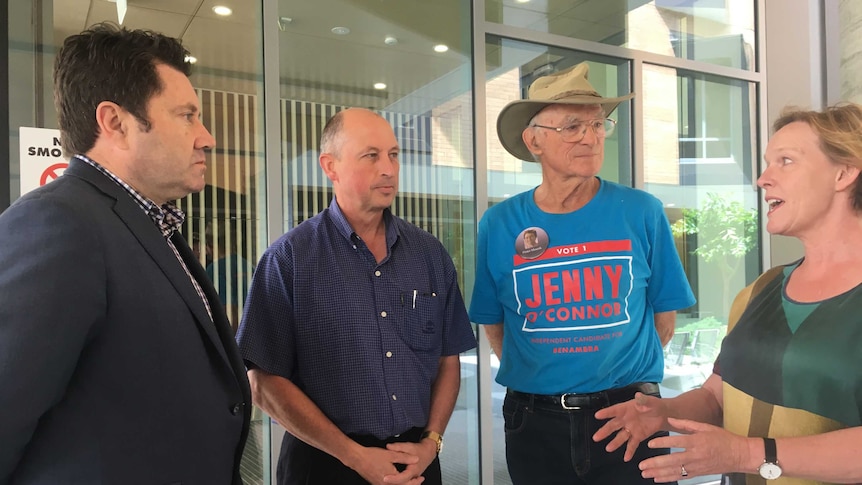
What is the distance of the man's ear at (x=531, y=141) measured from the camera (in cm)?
223

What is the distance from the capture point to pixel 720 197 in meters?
4.62

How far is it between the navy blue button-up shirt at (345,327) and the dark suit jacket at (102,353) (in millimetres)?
483

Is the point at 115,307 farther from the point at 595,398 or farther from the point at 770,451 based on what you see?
the point at 595,398

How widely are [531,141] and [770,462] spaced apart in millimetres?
1354

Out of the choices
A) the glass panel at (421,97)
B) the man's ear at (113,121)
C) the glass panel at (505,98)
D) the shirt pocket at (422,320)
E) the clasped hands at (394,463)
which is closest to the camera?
the man's ear at (113,121)

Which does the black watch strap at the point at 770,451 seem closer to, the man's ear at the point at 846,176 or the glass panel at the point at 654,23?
the man's ear at the point at 846,176

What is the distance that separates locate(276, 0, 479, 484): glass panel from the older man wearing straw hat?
1289mm

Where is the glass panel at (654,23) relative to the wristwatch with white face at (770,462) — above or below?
above

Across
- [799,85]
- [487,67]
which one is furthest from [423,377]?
[487,67]

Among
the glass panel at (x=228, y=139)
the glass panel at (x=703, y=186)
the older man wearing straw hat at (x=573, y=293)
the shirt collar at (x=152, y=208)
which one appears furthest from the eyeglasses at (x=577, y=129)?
the glass panel at (x=703, y=186)

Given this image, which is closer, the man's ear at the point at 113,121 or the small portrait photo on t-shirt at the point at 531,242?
the man's ear at the point at 113,121

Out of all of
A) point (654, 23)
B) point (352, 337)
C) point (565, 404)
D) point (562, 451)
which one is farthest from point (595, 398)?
point (654, 23)

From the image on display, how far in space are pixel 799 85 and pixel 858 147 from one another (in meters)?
0.67

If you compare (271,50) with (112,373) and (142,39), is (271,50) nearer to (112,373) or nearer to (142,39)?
(142,39)
